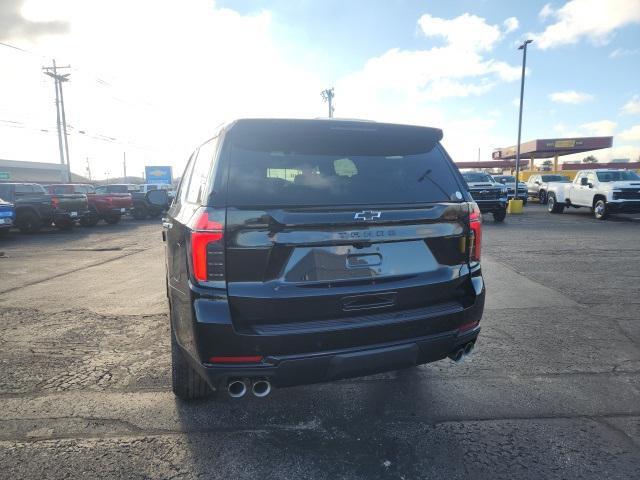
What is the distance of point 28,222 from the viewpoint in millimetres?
15508

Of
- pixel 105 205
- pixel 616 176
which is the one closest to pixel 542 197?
pixel 616 176

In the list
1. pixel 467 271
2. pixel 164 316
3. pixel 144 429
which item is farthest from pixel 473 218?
pixel 164 316

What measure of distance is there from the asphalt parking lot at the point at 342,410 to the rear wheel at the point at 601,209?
13190 mm

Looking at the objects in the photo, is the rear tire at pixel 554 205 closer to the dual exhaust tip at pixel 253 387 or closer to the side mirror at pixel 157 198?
the side mirror at pixel 157 198

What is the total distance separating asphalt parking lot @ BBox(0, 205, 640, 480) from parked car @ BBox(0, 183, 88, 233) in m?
12.5


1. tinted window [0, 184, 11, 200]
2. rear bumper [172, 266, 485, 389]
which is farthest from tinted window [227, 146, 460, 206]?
tinted window [0, 184, 11, 200]

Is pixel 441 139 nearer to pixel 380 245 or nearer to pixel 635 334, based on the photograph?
pixel 380 245

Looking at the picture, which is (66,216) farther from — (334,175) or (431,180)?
(431,180)

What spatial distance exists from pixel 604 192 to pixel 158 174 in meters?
49.0

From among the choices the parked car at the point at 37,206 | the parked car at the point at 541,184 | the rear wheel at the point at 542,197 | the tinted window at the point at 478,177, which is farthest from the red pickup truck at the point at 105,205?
the rear wheel at the point at 542,197

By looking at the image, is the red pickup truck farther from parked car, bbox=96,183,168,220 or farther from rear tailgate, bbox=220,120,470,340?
rear tailgate, bbox=220,120,470,340

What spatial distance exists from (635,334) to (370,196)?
12.3ft

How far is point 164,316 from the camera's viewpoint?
16.4 ft

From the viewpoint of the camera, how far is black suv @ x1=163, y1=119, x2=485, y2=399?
212 centimetres
